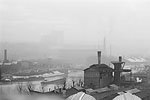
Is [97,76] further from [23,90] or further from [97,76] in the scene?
[23,90]

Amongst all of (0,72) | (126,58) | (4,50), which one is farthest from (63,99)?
(126,58)

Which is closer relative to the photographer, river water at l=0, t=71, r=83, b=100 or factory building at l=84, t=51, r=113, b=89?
river water at l=0, t=71, r=83, b=100

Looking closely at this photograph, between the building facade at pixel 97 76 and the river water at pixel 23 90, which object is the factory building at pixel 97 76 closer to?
the building facade at pixel 97 76

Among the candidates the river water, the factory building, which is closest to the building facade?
the factory building

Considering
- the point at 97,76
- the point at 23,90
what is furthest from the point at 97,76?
the point at 23,90

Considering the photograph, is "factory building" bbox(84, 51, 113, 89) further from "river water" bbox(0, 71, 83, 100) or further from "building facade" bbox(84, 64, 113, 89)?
"river water" bbox(0, 71, 83, 100)

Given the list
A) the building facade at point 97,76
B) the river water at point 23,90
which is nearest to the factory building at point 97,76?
the building facade at point 97,76

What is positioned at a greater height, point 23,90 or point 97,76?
point 97,76

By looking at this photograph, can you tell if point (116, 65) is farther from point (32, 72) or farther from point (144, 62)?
point (144, 62)

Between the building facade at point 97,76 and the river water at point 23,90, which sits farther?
the building facade at point 97,76

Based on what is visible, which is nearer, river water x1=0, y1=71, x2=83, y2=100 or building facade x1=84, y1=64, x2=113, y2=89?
river water x1=0, y1=71, x2=83, y2=100

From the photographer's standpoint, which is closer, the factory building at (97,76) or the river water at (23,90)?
the river water at (23,90)
